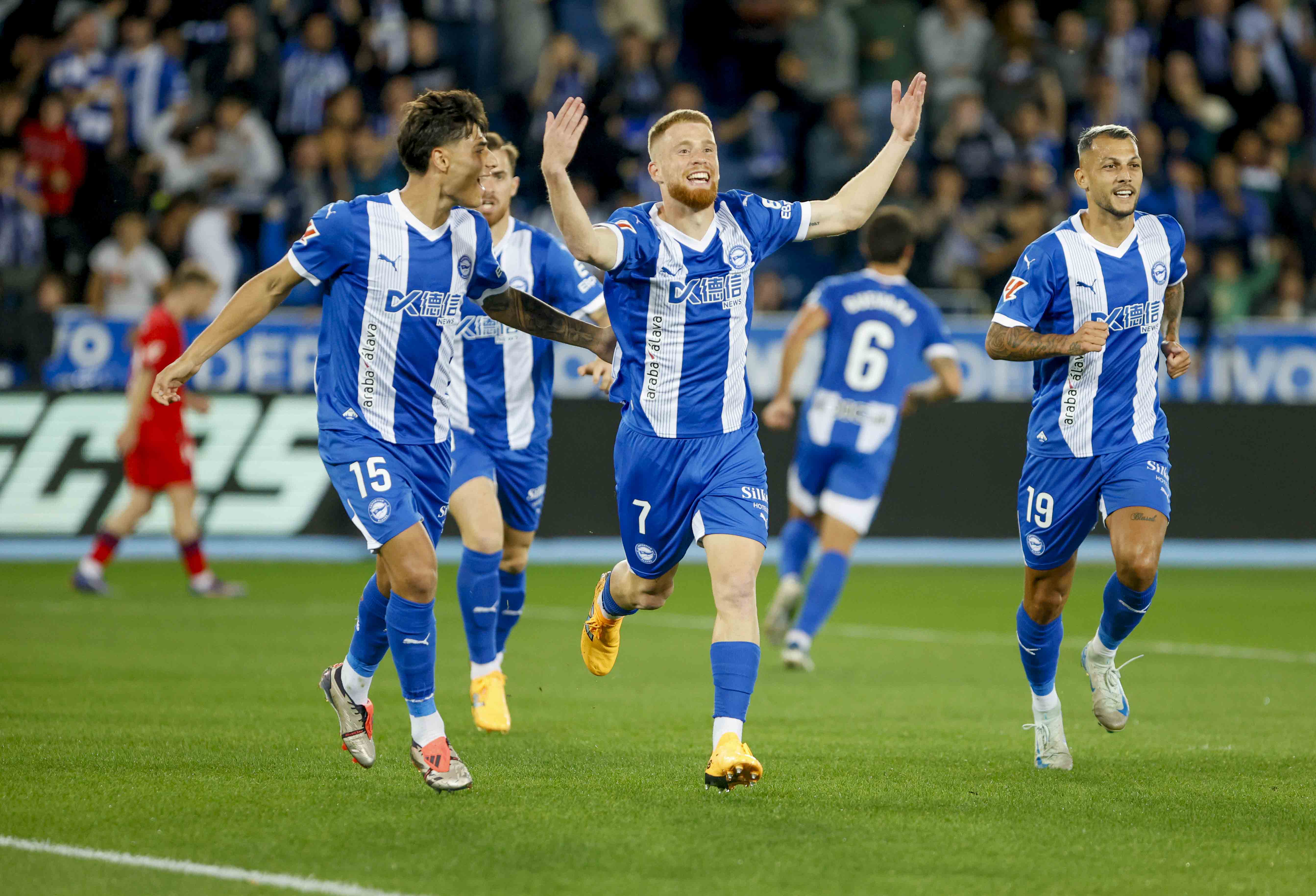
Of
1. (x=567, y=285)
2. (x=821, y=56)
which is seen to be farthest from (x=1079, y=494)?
(x=821, y=56)

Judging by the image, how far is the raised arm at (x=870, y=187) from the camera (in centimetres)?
633

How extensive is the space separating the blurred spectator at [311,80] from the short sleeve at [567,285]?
11079mm

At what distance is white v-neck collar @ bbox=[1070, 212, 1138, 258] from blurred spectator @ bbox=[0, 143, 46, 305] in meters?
12.5

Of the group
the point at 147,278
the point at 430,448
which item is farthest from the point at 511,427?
the point at 147,278

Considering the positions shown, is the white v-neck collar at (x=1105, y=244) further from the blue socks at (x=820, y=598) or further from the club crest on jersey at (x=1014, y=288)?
the blue socks at (x=820, y=598)

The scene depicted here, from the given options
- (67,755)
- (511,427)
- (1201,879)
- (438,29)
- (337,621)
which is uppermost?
(438,29)

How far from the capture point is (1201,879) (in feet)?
15.3

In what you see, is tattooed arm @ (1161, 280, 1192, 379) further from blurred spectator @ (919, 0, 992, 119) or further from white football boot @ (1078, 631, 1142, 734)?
blurred spectator @ (919, 0, 992, 119)

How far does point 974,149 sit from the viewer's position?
18844mm

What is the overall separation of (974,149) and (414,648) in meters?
14.3

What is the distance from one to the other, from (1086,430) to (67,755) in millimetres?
4160

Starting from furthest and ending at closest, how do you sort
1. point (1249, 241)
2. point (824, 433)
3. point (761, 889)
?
1. point (1249, 241)
2. point (824, 433)
3. point (761, 889)

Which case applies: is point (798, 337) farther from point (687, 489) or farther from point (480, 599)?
point (687, 489)

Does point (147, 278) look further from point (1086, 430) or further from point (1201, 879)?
point (1201, 879)
